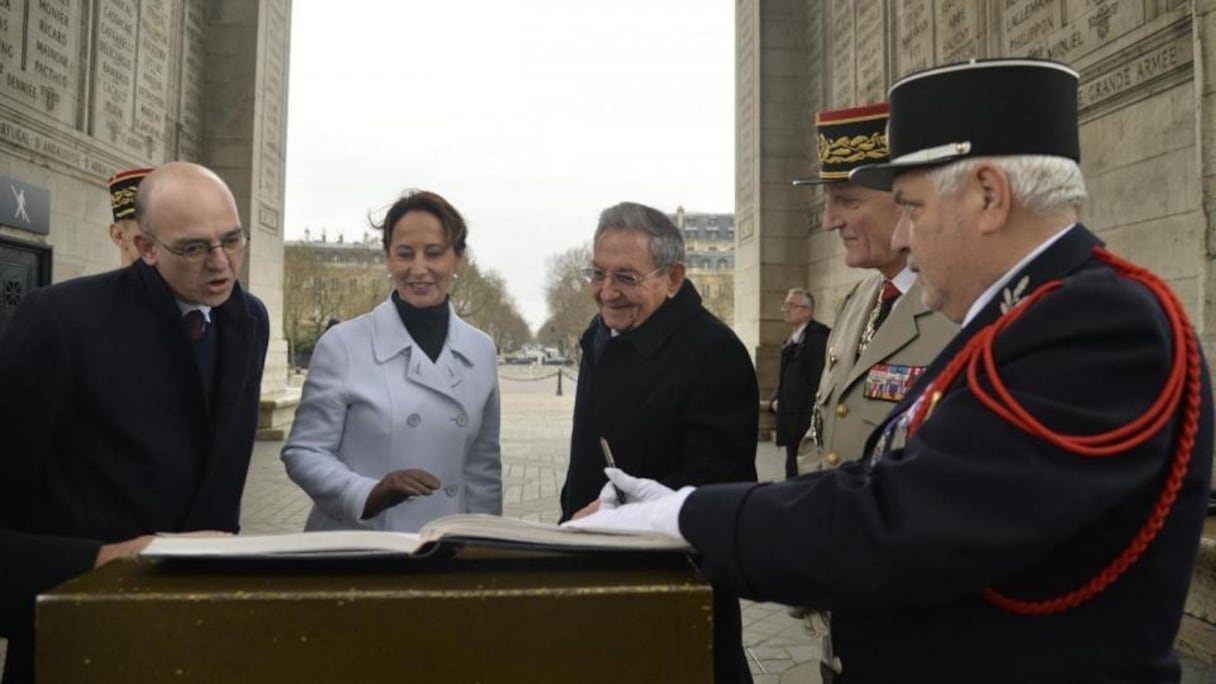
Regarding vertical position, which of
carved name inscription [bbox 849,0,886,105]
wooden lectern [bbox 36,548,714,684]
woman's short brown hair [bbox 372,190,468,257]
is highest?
carved name inscription [bbox 849,0,886,105]

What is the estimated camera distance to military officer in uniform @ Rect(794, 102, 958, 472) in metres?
2.43

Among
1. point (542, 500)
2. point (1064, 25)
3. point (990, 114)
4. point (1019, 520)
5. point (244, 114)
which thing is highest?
point (244, 114)

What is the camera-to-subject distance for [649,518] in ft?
4.04

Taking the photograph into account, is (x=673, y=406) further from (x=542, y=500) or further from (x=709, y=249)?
(x=709, y=249)

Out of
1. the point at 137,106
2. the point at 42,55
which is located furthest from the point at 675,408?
the point at 137,106

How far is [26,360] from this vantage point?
170 centimetres

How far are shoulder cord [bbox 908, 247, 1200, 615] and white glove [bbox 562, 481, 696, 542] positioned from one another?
44cm

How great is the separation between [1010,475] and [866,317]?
6.40 feet

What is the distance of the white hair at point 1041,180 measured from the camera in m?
1.28

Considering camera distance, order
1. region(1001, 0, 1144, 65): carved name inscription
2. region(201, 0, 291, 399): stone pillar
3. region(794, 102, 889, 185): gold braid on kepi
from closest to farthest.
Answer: region(794, 102, 889, 185): gold braid on kepi → region(1001, 0, 1144, 65): carved name inscription → region(201, 0, 291, 399): stone pillar

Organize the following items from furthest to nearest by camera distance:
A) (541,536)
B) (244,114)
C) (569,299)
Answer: (569,299)
(244,114)
(541,536)

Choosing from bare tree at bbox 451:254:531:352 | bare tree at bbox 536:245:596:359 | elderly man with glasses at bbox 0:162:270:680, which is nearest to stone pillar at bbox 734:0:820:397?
elderly man with glasses at bbox 0:162:270:680

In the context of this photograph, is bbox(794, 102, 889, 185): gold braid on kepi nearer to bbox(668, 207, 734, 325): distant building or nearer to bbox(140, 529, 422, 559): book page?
bbox(140, 529, 422, 559): book page

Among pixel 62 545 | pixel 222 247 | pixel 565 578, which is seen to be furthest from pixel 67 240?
pixel 565 578
